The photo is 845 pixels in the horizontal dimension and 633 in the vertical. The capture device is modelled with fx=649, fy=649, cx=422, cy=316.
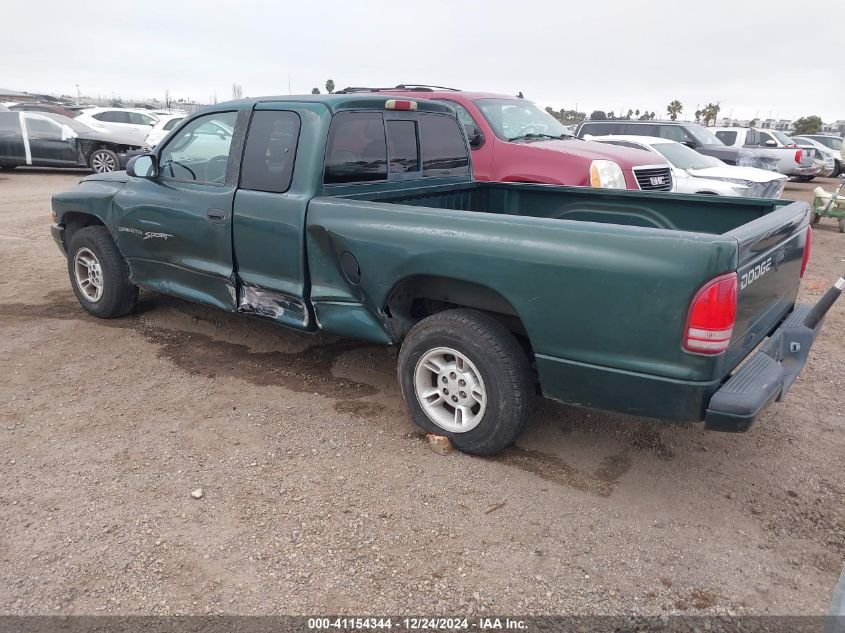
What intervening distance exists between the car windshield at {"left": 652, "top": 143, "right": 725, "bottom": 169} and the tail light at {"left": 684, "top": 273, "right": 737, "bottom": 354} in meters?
8.79

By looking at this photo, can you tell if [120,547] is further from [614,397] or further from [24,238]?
[24,238]

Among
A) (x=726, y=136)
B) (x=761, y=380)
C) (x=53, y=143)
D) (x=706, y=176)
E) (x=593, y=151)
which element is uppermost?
(x=593, y=151)

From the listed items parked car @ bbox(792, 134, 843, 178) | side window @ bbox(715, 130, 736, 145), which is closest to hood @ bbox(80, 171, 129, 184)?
side window @ bbox(715, 130, 736, 145)

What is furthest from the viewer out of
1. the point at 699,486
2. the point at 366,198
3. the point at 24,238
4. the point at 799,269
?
the point at 24,238

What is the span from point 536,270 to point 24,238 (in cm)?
849

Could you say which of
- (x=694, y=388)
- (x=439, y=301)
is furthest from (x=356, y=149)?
(x=694, y=388)

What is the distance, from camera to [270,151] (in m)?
4.03

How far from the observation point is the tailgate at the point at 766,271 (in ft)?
9.05

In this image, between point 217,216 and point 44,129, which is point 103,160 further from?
point 217,216

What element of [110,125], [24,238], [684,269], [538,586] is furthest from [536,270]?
[110,125]

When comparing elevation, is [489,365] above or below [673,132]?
below

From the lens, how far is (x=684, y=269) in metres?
2.58

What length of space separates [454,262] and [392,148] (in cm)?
147

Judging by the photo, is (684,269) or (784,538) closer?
(684,269)
